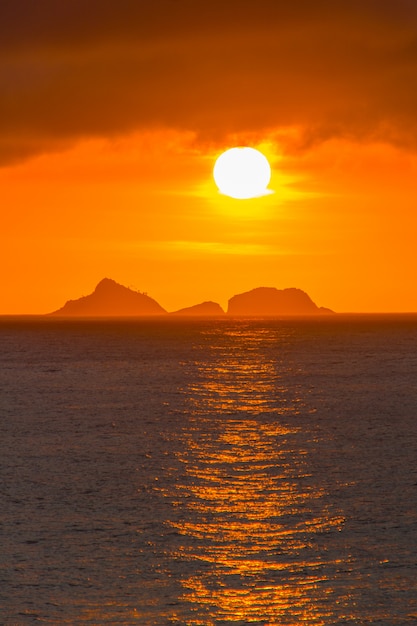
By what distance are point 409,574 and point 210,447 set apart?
89.1 ft

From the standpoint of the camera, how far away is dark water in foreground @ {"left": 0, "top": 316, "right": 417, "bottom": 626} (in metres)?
23.7

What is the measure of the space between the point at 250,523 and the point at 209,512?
2.53m

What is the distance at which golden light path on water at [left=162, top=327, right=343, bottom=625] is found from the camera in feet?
77.3

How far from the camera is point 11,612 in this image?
22.9 m

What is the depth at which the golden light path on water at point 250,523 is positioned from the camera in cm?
2355

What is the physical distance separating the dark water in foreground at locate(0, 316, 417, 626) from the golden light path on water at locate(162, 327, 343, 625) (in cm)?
8

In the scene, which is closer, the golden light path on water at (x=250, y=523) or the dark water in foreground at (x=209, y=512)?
the golden light path on water at (x=250, y=523)

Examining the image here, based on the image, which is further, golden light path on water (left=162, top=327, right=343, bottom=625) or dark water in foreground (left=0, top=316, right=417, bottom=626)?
dark water in foreground (left=0, top=316, right=417, bottom=626)

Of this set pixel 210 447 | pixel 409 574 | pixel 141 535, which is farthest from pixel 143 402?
A: pixel 409 574

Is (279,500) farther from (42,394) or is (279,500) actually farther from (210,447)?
(42,394)

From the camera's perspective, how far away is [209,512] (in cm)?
3456

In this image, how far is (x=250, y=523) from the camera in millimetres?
32500

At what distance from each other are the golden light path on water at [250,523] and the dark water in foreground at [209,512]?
0.08m

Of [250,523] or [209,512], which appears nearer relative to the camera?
[250,523]
